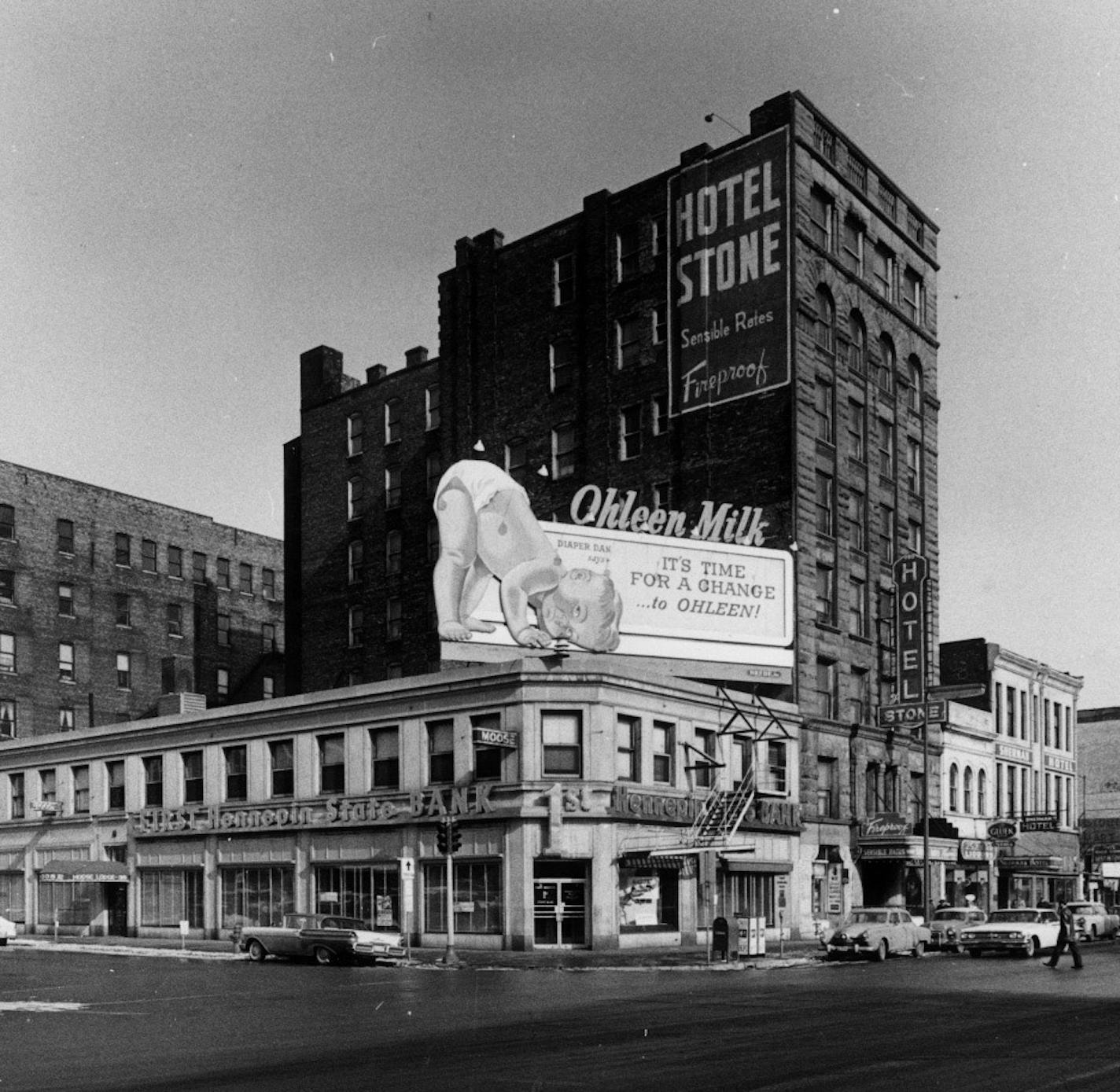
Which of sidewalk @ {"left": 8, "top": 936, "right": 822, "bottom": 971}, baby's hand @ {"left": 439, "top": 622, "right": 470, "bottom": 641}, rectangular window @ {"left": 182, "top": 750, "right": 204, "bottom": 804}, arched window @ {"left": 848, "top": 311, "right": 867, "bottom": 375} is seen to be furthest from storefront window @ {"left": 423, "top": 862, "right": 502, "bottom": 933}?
arched window @ {"left": 848, "top": 311, "right": 867, "bottom": 375}

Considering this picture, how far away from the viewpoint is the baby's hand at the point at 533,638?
4591cm

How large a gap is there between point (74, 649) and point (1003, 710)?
1870 inches

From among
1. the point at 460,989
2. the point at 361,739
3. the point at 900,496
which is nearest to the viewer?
the point at 460,989

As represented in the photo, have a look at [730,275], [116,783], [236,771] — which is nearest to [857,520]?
[730,275]

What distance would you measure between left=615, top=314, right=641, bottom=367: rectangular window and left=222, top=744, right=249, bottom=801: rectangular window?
2144cm

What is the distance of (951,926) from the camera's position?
42.4 meters

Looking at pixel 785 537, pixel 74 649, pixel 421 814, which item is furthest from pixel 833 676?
pixel 74 649

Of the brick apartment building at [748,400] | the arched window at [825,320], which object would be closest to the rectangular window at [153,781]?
the brick apartment building at [748,400]

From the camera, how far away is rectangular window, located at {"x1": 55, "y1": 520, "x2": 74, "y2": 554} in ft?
255

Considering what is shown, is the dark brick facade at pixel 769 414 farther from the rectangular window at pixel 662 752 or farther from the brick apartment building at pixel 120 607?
the brick apartment building at pixel 120 607

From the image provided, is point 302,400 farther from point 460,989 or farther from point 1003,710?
point 460,989

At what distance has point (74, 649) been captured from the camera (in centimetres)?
7756

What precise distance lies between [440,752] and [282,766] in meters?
7.73

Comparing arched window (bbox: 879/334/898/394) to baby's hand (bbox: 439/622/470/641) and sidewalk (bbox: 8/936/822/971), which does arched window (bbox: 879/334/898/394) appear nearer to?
baby's hand (bbox: 439/622/470/641)
